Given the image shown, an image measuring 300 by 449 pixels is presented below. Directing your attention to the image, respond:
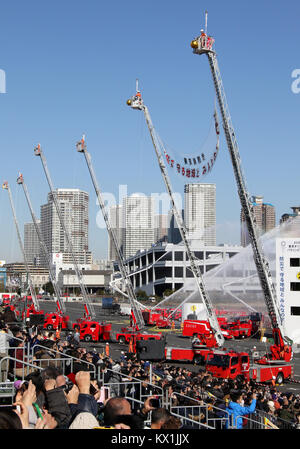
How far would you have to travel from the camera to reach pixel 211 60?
3572 centimetres

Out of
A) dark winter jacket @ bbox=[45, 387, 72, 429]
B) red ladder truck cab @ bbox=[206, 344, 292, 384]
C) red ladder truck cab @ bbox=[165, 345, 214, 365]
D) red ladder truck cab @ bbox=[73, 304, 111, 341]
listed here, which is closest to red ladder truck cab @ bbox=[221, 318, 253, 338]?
red ladder truck cab @ bbox=[73, 304, 111, 341]

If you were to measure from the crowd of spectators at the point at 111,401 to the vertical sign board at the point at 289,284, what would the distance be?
92.0 ft

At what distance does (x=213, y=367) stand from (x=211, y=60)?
1769 centimetres

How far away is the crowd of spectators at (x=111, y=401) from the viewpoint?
615 centimetres

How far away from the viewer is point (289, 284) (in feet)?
163

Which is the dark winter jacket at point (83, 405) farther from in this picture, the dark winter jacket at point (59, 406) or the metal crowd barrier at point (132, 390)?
the metal crowd barrier at point (132, 390)

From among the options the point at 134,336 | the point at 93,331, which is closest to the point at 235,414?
the point at 134,336

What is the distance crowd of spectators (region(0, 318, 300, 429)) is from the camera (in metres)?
6.15

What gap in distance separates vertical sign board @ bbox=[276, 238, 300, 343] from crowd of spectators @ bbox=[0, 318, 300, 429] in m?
28.1

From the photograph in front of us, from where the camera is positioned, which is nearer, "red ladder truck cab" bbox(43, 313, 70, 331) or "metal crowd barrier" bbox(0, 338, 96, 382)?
"metal crowd barrier" bbox(0, 338, 96, 382)

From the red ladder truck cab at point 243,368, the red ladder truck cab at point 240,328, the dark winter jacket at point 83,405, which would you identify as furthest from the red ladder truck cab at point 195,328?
the dark winter jacket at point 83,405

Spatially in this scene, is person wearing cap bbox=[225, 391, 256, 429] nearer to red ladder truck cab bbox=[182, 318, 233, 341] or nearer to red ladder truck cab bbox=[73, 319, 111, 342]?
red ladder truck cab bbox=[73, 319, 111, 342]

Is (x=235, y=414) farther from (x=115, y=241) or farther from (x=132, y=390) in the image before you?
(x=115, y=241)
